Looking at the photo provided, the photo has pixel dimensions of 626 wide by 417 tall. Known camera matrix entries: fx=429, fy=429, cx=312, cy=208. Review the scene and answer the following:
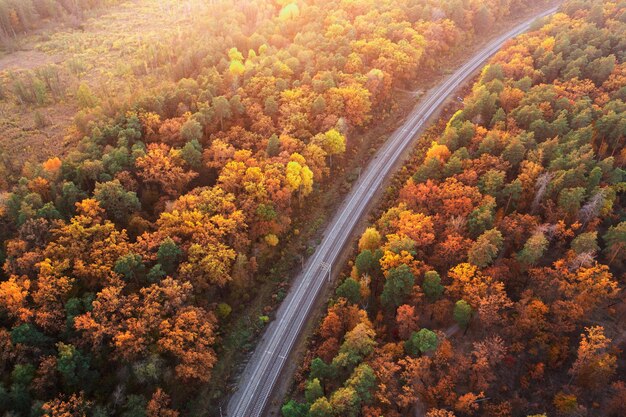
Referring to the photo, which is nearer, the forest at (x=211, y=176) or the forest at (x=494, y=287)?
the forest at (x=494, y=287)

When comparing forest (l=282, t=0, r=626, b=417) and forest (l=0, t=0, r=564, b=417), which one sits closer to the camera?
forest (l=282, t=0, r=626, b=417)

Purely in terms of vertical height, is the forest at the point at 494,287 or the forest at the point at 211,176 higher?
the forest at the point at 211,176

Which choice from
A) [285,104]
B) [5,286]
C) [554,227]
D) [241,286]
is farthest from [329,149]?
[5,286]

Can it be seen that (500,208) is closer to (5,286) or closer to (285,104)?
(285,104)

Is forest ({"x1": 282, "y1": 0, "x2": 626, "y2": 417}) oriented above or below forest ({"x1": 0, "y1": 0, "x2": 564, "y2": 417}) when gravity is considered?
below

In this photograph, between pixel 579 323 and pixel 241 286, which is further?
pixel 241 286
